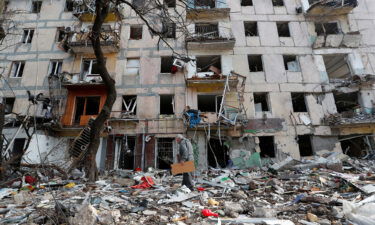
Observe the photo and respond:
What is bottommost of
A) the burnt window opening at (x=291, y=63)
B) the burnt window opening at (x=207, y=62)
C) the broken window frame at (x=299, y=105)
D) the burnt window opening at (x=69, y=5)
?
the broken window frame at (x=299, y=105)

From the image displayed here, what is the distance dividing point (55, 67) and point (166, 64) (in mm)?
8491

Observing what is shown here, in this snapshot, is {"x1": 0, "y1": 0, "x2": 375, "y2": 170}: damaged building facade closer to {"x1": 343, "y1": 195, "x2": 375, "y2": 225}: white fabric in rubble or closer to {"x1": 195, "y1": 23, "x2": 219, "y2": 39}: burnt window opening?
{"x1": 195, "y1": 23, "x2": 219, "y2": 39}: burnt window opening

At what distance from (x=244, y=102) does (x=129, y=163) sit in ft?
29.0

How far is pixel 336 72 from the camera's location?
51.4ft

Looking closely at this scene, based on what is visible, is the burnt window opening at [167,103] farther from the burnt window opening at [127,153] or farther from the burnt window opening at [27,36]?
the burnt window opening at [27,36]

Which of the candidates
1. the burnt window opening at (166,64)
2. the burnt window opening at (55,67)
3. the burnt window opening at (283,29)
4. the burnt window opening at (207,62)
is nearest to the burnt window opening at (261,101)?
the burnt window opening at (207,62)

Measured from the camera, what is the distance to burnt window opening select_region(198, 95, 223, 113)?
45.8 ft

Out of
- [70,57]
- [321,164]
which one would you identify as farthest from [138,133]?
[321,164]

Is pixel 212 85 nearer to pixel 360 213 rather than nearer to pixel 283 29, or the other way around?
pixel 283 29

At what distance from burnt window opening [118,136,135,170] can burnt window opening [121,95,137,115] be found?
6.15 feet

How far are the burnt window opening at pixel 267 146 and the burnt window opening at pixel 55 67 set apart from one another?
15.7 metres

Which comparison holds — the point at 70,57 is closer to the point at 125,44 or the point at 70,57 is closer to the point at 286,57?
the point at 125,44

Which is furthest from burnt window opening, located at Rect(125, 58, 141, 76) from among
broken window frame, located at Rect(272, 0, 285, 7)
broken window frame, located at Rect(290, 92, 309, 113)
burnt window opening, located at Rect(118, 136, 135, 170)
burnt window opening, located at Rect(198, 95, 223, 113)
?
broken window frame, located at Rect(272, 0, 285, 7)

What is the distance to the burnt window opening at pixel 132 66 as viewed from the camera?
47.2ft
